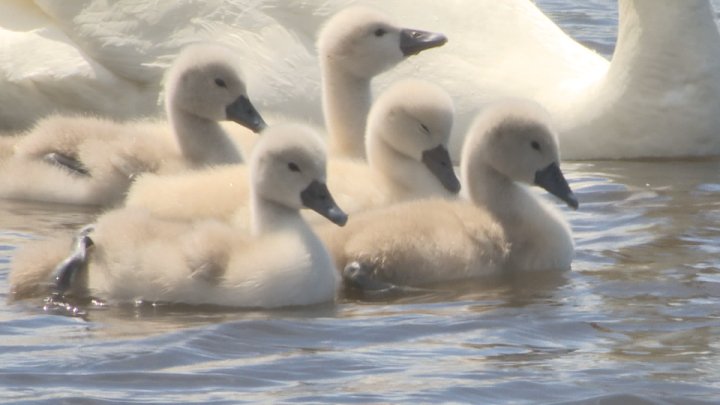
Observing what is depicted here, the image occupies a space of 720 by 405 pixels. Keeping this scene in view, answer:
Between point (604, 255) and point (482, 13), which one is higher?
point (482, 13)

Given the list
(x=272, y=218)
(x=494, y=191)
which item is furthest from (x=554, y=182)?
(x=272, y=218)

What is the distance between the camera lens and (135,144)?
8.70m

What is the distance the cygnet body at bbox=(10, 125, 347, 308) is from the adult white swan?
101 inches

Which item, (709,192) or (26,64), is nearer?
(709,192)

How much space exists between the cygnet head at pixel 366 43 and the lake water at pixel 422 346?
128 cm

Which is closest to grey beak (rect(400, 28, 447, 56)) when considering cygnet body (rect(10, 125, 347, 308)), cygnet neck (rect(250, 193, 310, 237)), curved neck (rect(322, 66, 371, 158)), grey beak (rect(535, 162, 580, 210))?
curved neck (rect(322, 66, 371, 158))

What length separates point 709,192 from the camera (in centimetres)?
925

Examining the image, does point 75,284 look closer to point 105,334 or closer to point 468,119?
point 105,334

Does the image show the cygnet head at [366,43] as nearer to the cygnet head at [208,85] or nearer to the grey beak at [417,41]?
the grey beak at [417,41]

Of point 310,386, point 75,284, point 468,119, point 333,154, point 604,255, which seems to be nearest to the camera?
point 310,386

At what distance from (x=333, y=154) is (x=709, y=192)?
5.16ft

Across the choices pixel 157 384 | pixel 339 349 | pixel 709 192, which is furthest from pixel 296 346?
pixel 709 192

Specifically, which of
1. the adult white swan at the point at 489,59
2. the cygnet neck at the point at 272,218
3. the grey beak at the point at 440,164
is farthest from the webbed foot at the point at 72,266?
the adult white swan at the point at 489,59

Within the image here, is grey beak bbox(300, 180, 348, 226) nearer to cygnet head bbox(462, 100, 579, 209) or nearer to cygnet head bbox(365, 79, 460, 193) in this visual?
cygnet head bbox(462, 100, 579, 209)
